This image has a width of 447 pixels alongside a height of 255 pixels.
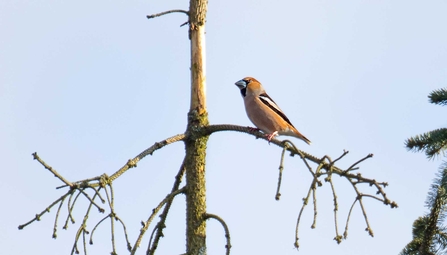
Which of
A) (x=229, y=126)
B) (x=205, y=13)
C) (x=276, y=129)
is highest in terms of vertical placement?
(x=276, y=129)

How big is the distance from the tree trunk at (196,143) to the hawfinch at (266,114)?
8.24 ft

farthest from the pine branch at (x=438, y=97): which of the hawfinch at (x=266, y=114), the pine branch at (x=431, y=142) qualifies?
the hawfinch at (x=266, y=114)

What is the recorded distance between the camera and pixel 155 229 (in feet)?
14.9

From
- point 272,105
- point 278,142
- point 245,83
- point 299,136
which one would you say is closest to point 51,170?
point 278,142

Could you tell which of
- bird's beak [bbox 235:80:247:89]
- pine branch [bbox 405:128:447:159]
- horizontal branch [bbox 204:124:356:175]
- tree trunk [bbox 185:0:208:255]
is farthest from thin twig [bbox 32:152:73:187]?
bird's beak [bbox 235:80:247:89]

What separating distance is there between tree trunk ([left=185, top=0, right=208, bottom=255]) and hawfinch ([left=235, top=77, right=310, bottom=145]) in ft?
8.24

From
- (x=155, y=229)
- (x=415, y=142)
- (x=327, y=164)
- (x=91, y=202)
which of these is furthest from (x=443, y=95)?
(x=91, y=202)

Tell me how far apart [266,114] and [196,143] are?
115 inches

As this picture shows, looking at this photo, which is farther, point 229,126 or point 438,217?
point 229,126

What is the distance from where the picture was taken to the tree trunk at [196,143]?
4625 mm

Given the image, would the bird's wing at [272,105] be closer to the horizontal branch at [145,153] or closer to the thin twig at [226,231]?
the horizontal branch at [145,153]

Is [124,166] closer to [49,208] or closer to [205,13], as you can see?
[49,208]

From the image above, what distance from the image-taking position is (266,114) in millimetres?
7648

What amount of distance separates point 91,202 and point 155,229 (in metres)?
0.58
